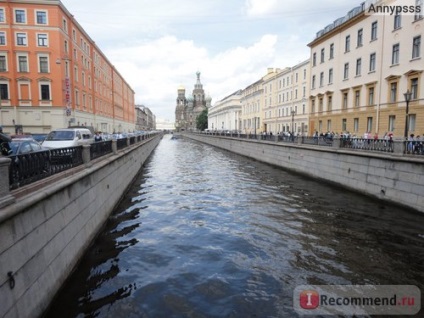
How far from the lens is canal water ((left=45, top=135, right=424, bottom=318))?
6328 mm

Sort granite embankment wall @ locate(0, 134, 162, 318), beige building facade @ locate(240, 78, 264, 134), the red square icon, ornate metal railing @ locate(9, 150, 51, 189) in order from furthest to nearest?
beige building facade @ locate(240, 78, 264, 134) < the red square icon < ornate metal railing @ locate(9, 150, 51, 189) < granite embankment wall @ locate(0, 134, 162, 318)

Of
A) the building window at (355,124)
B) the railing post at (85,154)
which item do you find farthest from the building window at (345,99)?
the railing post at (85,154)

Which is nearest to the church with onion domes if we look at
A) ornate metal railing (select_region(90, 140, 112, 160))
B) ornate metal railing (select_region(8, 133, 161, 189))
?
ornate metal railing (select_region(90, 140, 112, 160))

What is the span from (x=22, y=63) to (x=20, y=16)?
527cm

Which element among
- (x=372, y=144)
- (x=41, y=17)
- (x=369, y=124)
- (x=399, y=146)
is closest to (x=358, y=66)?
(x=369, y=124)

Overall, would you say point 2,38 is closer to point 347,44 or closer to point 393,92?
point 347,44

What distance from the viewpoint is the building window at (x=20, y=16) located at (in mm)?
36938

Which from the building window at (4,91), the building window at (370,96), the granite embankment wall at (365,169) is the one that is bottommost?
the granite embankment wall at (365,169)

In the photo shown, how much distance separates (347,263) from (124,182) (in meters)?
12.0

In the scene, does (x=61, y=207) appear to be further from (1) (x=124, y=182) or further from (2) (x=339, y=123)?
(2) (x=339, y=123)

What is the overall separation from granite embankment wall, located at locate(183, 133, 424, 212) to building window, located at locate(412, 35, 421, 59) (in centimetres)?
1084

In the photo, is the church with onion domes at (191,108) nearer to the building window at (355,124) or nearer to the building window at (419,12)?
the building window at (355,124)

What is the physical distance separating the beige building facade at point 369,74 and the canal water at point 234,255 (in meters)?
11.8

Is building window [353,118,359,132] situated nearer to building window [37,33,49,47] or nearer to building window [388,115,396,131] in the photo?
building window [388,115,396,131]
